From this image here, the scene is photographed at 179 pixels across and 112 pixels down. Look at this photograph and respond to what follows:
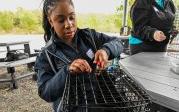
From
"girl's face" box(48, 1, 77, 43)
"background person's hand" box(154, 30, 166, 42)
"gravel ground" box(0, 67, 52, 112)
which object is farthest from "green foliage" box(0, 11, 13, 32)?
"girl's face" box(48, 1, 77, 43)

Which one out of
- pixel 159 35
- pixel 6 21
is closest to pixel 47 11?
pixel 159 35

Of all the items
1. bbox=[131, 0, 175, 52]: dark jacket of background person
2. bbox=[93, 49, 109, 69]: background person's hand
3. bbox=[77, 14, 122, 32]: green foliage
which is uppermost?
bbox=[131, 0, 175, 52]: dark jacket of background person

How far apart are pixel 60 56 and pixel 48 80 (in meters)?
0.18

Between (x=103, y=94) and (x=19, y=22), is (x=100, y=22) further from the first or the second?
(x=103, y=94)

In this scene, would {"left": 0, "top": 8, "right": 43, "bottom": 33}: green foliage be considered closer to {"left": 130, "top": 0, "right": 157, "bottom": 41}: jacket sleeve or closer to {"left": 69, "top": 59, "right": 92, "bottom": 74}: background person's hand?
{"left": 130, "top": 0, "right": 157, "bottom": 41}: jacket sleeve

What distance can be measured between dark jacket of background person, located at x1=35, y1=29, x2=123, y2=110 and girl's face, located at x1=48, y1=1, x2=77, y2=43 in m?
0.07

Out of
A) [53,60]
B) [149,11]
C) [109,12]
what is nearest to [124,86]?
[53,60]

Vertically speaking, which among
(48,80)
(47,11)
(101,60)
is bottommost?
(48,80)

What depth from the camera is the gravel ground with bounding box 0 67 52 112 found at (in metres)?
3.72

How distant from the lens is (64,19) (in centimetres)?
144

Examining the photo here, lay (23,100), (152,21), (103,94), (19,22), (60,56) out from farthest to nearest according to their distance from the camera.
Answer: (19,22)
(23,100)
(152,21)
(60,56)
(103,94)

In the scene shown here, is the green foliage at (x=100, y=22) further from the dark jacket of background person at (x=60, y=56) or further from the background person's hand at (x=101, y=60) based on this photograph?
the background person's hand at (x=101, y=60)

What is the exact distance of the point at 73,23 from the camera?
1466mm

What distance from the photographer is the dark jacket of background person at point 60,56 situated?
1.21 m
